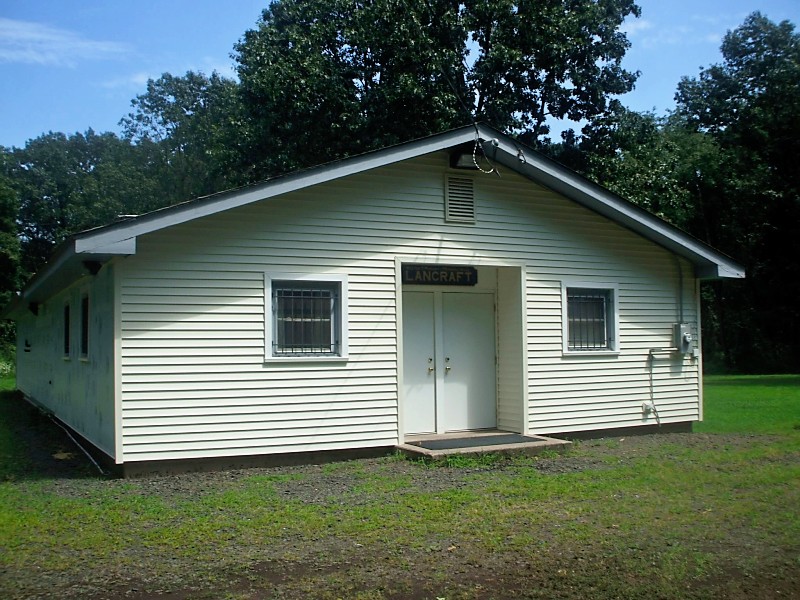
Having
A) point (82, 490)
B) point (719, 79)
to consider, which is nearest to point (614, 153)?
point (719, 79)

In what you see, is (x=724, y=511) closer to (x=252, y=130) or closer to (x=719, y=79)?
(x=252, y=130)

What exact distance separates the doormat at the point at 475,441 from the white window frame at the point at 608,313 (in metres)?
1.70

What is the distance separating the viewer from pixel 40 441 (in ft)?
45.0

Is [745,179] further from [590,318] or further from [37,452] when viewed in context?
[37,452]

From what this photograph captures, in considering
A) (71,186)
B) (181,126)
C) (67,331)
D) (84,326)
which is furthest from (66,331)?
(71,186)

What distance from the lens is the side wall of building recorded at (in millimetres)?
10086

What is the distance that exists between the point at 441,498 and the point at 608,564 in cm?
248

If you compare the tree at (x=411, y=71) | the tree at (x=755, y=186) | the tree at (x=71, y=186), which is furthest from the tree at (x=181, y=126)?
the tree at (x=755, y=186)

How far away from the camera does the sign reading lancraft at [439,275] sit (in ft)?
38.7

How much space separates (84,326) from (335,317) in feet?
14.4

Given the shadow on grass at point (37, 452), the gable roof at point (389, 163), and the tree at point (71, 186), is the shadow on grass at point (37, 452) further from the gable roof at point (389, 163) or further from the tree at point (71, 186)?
the tree at point (71, 186)

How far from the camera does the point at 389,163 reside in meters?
10.8

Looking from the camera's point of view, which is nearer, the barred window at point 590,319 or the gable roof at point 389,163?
the gable roof at point 389,163

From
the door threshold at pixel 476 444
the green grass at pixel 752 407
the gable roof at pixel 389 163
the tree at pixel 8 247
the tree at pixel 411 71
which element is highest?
the tree at pixel 411 71
